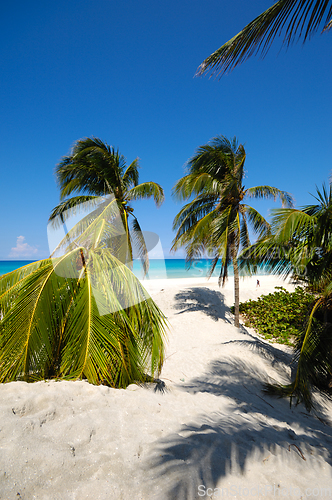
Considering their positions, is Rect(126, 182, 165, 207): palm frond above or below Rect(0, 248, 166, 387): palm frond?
above

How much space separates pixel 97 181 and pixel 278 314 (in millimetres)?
9656

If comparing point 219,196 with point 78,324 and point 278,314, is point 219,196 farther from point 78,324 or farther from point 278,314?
point 78,324

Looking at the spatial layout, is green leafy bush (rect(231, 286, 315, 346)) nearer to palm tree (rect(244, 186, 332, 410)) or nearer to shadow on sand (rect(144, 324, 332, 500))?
palm tree (rect(244, 186, 332, 410))

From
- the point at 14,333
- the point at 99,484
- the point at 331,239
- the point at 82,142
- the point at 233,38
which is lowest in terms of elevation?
the point at 99,484

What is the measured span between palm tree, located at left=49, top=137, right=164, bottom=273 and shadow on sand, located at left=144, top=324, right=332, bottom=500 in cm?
427

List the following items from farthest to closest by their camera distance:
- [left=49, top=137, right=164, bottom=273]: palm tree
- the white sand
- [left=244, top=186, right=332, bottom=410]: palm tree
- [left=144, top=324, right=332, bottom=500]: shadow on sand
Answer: [left=49, top=137, right=164, bottom=273]: palm tree < [left=244, top=186, right=332, bottom=410]: palm tree < [left=144, top=324, right=332, bottom=500]: shadow on sand < the white sand

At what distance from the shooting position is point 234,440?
234 centimetres

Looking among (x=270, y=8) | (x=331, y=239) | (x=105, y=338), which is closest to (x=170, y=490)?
(x=105, y=338)

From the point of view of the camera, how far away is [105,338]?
297cm

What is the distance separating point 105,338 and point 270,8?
4237mm

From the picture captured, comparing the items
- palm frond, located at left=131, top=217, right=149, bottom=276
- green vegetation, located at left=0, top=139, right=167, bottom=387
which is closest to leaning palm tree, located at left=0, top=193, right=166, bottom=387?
green vegetation, located at left=0, top=139, right=167, bottom=387

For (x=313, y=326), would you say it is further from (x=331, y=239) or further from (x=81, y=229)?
(x=81, y=229)

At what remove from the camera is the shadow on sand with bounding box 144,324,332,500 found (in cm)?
178

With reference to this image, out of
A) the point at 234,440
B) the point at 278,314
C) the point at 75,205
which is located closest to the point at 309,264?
the point at 234,440
